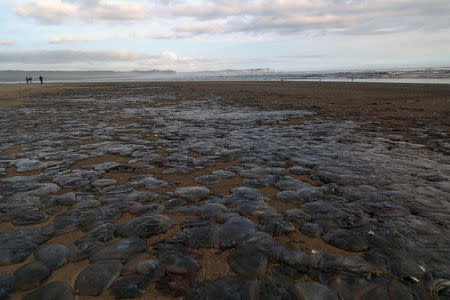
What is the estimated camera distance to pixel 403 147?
18.5 ft

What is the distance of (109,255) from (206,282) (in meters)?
0.97

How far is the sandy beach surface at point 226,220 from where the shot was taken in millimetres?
2002

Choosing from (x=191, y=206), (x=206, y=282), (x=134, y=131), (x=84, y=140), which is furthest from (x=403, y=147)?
(x=84, y=140)

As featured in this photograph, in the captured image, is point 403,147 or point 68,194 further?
point 403,147

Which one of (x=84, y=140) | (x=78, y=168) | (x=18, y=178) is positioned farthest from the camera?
(x=84, y=140)

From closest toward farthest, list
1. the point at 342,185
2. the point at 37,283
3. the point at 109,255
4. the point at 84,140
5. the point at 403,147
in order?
the point at 37,283 → the point at 109,255 → the point at 342,185 → the point at 403,147 → the point at 84,140

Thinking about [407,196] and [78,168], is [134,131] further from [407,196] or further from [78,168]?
[407,196]

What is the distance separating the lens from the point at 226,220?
286 cm

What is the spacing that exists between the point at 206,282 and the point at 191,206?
1.27 meters

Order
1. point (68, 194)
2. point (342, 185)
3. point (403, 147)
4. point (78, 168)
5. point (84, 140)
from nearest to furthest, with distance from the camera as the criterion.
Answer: point (68, 194)
point (342, 185)
point (78, 168)
point (403, 147)
point (84, 140)

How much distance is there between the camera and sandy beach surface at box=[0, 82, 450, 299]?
6.57ft

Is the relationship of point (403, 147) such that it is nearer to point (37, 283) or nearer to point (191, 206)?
point (191, 206)

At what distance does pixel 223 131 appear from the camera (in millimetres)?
7625

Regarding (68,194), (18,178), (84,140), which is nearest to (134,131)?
(84,140)
